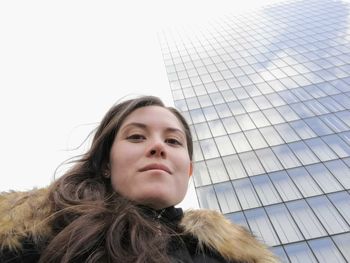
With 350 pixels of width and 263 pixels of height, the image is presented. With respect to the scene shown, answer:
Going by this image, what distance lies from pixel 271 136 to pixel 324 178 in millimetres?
4922

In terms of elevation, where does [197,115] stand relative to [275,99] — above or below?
above

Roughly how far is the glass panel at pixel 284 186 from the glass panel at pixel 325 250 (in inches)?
111

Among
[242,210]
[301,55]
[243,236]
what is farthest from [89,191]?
[301,55]

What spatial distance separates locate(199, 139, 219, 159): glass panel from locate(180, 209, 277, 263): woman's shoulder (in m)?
17.8

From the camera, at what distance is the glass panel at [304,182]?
16.9 m

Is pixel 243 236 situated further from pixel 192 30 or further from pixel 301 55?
pixel 192 30

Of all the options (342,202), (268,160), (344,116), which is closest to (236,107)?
(268,160)

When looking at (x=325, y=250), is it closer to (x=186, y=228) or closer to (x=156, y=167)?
(x=186, y=228)

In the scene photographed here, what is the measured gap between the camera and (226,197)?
1775 cm

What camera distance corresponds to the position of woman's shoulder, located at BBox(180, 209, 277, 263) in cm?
286

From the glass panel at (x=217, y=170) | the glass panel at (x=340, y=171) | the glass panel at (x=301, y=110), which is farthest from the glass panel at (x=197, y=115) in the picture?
the glass panel at (x=340, y=171)

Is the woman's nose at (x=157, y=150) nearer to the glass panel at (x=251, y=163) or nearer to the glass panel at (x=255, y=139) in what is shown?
the glass panel at (x=251, y=163)

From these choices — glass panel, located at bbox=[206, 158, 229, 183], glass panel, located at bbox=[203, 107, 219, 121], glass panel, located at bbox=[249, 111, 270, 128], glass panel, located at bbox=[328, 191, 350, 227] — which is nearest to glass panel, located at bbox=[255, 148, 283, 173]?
glass panel, located at bbox=[206, 158, 229, 183]

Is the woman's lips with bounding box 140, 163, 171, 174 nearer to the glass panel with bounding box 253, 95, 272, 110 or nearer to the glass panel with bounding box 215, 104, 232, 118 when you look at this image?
the glass panel with bounding box 215, 104, 232, 118
